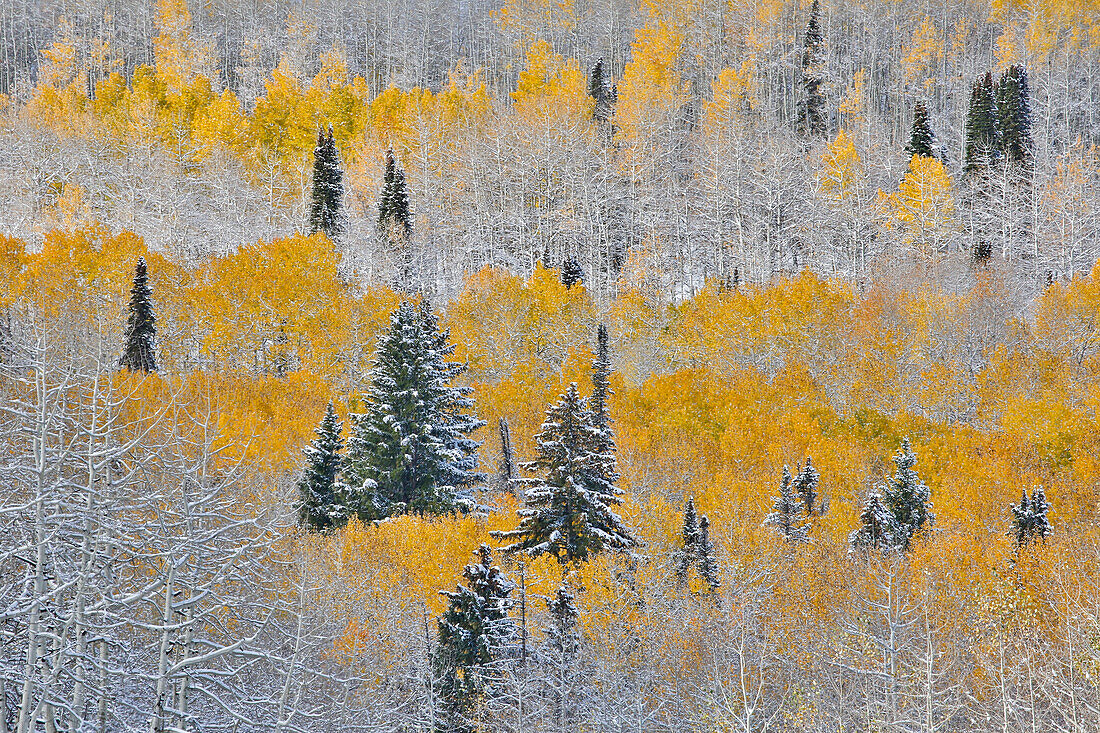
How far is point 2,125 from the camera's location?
7569cm

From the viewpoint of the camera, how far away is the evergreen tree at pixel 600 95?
81688 millimetres

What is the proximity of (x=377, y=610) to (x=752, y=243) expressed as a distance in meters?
43.4

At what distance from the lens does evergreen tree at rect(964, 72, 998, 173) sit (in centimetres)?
7181

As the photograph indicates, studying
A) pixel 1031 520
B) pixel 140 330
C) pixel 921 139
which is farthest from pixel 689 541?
pixel 921 139

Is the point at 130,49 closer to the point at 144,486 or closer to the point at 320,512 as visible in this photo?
the point at 320,512

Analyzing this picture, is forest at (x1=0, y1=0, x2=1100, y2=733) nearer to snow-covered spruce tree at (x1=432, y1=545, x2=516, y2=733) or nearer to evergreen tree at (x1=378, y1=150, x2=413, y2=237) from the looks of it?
snow-covered spruce tree at (x1=432, y1=545, x2=516, y2=733)

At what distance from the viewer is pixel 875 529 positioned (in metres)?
39.4

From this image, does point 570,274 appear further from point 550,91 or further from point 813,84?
point 813,84

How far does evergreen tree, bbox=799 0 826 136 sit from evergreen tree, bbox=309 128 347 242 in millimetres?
37406

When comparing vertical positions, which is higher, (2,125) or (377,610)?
(2,125)

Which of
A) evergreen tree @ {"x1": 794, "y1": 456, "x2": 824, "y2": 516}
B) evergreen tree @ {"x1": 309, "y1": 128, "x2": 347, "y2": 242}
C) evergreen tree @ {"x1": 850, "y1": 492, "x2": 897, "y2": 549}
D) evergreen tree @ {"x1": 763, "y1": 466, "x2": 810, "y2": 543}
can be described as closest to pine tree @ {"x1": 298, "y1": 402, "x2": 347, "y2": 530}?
evergreen tree @ {"x1": 763, "y1": 466, "x2": 810, "y2": 543}

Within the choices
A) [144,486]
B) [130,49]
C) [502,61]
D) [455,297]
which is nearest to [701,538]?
[144,486]

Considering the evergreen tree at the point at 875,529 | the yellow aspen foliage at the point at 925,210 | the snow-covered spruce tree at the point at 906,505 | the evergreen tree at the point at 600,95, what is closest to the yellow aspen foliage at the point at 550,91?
the evergreen tree at the point at 600,95

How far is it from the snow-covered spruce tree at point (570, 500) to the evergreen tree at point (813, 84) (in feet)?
190
